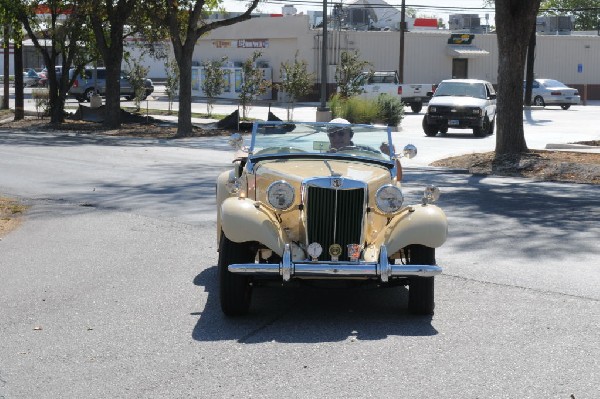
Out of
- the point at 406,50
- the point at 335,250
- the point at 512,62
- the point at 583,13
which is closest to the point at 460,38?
the point at 406,50

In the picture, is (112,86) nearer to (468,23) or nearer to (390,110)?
(390,110)

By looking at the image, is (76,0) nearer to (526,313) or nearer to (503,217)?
(503,217)

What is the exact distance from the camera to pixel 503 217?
13.6m

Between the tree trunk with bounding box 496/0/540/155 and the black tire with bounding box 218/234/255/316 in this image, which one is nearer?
the black tire with bounding box 218/234/255/316

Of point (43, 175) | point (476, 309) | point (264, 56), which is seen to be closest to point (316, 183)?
point (476, 309)

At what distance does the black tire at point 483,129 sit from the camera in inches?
1220

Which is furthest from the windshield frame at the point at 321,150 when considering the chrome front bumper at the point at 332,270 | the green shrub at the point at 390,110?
the green shrub at the point at 390,110

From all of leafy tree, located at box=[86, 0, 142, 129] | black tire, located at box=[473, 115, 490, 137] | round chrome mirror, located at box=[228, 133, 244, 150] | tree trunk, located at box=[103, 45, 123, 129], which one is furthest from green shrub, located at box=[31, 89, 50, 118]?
round chrome mirror, located at box=[228, 133, 244, 150]

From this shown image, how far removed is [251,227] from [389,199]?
1147mm

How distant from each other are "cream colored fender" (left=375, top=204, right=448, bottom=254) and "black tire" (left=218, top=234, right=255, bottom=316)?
1.06 meters

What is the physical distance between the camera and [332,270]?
7.30 metres

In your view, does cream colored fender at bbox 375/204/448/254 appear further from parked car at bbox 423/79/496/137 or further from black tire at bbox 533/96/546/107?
black tire at bbox 533/96/546/107

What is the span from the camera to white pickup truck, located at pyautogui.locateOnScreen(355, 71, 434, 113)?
43.0 metres

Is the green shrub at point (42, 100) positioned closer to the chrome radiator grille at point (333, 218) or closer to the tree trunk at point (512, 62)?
the tree trunk at point (512, 62)
